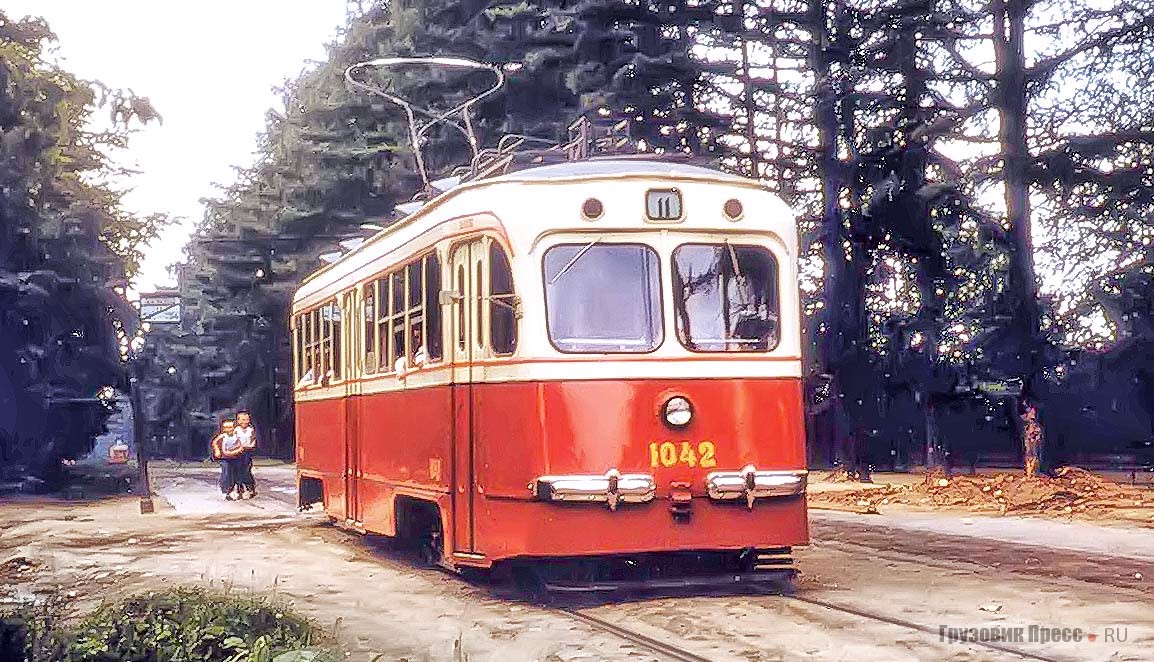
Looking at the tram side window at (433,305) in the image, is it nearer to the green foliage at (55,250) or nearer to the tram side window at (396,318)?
the tram side window at (396,318)

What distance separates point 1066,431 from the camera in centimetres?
2820

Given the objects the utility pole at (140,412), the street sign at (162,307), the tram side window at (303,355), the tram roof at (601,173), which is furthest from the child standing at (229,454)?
the street sign at (162,307)

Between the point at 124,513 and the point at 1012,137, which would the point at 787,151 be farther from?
the point at 124,513

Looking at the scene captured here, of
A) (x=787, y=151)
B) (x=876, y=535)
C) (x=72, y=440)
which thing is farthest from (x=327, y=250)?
(x=876, y=535)

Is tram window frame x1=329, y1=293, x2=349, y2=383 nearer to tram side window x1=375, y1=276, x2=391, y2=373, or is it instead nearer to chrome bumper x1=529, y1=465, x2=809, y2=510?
tram side window x1=375, y1=276, x2=391, y2=373

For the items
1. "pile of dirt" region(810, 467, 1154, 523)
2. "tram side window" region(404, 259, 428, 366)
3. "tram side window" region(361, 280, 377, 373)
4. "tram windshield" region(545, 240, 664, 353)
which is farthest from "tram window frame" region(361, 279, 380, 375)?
"pile of dirt" region(810, 467, 1154, 523)

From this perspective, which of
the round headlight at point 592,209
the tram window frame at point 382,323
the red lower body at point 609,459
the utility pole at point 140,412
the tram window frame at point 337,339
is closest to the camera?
the red lower body at point 609,459

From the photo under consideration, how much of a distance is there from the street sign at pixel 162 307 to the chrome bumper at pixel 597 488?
67.6 m

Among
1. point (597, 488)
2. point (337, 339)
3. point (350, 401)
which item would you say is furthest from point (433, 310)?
point (337, 339)

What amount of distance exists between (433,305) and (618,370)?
218cm

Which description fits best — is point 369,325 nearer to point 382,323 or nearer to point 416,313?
point 382,323

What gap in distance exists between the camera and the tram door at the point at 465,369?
1242 cm

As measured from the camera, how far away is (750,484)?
12000 millimetres

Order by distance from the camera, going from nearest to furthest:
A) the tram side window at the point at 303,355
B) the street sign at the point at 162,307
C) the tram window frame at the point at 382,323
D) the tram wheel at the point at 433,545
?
the tram wheel at the point at 433,545
the tram window frame at the point at 382,323
the tram side window at the point at 303,355
the street sign at the point at 162,307
